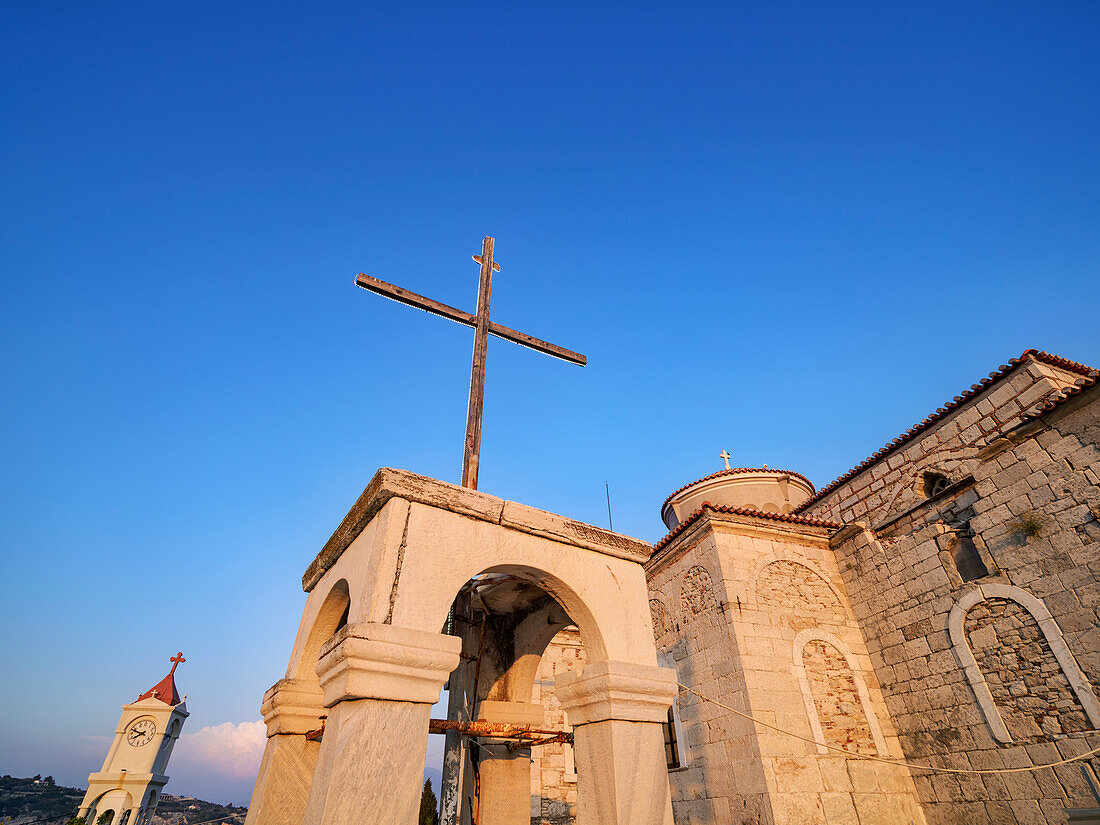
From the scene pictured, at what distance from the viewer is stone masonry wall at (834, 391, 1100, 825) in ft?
23.1

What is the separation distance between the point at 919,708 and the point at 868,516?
413 cm

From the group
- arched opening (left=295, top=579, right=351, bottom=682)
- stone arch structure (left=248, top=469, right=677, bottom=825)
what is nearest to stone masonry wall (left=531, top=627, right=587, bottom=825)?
arched opening (left=295, top=579, right=351, bottom=682)

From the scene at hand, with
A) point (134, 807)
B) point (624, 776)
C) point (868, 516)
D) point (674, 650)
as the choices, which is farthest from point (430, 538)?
point (134, 807)

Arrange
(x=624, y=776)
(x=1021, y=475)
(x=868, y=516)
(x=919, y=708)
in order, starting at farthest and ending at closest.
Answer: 1. (x=868, y=516)
2. (x=919, y=708)
3. (x=1021, y=475)
4. (x=624, y=776)

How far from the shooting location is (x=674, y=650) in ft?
33.9

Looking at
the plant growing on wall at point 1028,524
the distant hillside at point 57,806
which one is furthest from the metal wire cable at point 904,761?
the distant hillside at point 57,806

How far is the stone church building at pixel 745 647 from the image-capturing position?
10.6 ft

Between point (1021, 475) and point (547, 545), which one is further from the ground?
point (1021, 475)

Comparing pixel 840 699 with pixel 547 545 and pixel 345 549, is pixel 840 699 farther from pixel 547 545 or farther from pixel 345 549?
pixel 345 549

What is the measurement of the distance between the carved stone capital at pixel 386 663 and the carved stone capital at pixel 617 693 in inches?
38.0

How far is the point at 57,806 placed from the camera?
122ft

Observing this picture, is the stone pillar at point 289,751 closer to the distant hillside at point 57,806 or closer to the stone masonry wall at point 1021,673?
the stone masonry wall at point 1021,673

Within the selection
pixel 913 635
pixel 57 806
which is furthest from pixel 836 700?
pixel 57 806

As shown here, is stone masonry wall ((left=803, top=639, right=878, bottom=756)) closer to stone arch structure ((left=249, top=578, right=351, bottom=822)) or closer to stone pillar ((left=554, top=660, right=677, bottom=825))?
stone pillar ((left=554, top=660, right=677, bottom=825))
